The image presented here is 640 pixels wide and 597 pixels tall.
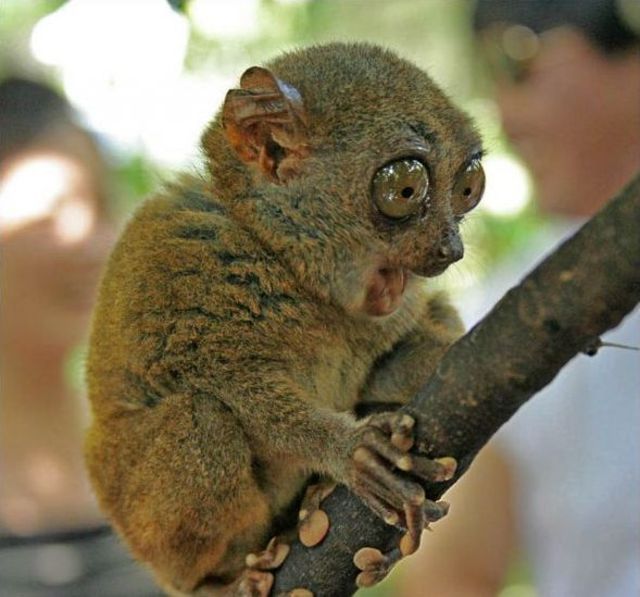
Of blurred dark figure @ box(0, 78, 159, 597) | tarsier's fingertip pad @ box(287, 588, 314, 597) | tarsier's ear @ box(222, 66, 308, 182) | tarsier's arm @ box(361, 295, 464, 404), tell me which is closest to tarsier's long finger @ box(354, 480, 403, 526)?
tarsier's fingertip pad @ box(287, 588, 314, 597)

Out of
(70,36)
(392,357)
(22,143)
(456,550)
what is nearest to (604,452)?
(456,550)

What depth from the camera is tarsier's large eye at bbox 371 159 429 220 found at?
1.89 metres

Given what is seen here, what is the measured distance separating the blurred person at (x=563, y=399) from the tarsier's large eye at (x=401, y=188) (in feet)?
6.58

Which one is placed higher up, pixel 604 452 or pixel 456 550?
pixel 604 452

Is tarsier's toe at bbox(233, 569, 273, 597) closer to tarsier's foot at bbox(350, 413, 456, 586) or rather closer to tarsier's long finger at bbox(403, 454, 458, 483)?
tarsier's foot at bbox(350, 413, 456, 586)

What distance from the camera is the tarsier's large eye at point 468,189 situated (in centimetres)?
199

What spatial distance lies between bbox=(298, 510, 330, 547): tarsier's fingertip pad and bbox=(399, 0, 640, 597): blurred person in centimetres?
197

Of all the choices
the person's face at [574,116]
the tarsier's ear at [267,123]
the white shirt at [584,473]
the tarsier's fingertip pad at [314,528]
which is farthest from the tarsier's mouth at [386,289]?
the person's face at [574,116]

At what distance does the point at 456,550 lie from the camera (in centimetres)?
394

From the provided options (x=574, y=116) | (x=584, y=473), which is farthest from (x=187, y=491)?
(x=574, y=116)

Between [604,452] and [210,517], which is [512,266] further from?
A: [210,517]

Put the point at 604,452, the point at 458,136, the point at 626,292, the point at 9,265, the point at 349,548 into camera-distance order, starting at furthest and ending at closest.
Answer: the point at 9,265, the point at 604,452, the point at 458,136, the point at 349,548, the point at 626,292

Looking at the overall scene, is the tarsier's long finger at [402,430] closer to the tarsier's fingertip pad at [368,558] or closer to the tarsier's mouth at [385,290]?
the tarsier's fingertip pad at [368,558]

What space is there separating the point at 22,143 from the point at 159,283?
2233 mm
